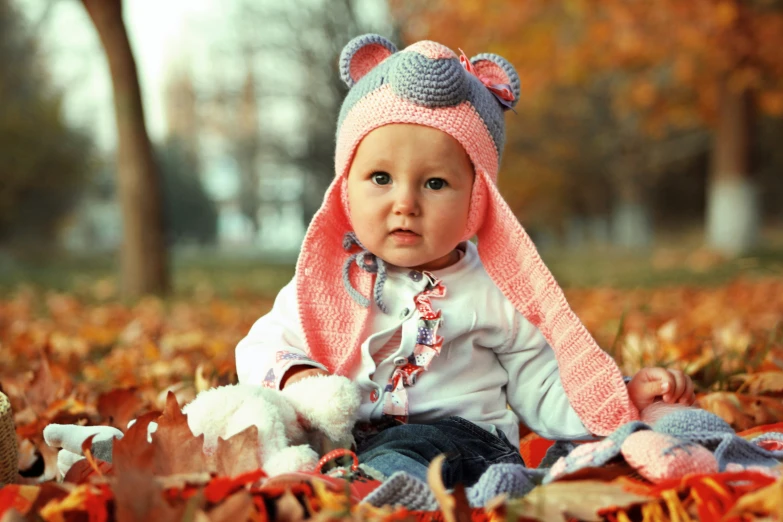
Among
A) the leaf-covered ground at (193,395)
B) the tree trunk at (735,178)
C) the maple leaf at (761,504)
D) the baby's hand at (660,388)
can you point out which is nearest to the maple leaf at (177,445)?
the leaf-covered ground at (193,395)

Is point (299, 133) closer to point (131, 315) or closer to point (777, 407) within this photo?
point (131, 315)

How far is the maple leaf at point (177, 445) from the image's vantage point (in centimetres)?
154

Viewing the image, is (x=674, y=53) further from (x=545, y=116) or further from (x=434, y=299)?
(x=545, y=116)

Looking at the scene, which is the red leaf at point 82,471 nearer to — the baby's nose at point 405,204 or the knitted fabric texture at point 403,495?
the knitted fabric texture at point 403,495

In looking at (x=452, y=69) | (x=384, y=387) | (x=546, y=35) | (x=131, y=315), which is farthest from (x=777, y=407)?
(x=546, y=35)

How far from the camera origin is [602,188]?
29.5m

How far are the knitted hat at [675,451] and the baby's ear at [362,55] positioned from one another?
44.9 inches

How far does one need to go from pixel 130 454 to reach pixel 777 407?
5.92 ft

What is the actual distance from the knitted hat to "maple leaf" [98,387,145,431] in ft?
4.24

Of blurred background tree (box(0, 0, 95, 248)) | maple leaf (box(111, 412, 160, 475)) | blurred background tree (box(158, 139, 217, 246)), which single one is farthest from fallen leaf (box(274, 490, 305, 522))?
blurred background tree (box(158, 139, 217, 246))

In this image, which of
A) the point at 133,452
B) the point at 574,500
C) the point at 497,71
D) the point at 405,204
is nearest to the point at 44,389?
the point at 133,452

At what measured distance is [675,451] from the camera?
1.49 meters

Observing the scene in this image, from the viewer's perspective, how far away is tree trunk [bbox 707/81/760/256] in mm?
10648

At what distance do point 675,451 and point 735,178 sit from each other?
1023 cm
